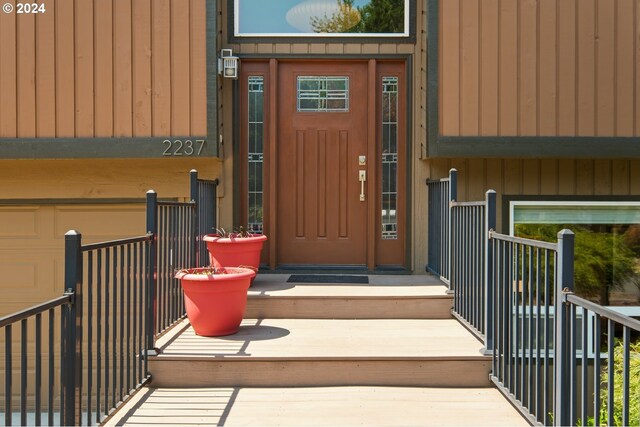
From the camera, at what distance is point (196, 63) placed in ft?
15.5

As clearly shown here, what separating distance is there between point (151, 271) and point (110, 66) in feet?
7.66

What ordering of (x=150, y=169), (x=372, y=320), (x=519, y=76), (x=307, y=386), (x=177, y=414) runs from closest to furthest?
(x=177, y=414) → (x=307, y=386) → (x=372, y=320) → (x=519, y=76) → (x=150, y=169)

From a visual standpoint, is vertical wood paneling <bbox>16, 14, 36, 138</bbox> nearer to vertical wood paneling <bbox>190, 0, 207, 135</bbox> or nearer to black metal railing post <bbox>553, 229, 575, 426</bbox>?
vertical wood paneling <bbox>190, 0, 207, 135</bbox>

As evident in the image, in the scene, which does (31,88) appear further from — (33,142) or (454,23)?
(454,23)

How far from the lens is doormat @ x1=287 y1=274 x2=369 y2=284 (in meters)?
4.63

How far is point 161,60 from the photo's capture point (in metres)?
4.71

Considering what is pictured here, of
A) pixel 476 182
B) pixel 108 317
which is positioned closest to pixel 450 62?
pixel 476 182

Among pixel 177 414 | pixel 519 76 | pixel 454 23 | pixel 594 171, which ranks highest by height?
pixel 454 23

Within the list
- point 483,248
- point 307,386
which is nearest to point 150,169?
point 307,386

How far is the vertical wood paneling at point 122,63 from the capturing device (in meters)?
A: 4.69

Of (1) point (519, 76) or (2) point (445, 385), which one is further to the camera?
(1) point (519, 76)

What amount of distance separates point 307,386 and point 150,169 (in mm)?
2754

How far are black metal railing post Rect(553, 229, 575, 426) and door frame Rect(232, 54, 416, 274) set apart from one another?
2917mm

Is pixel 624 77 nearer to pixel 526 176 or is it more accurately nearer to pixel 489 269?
pixel 526 176
